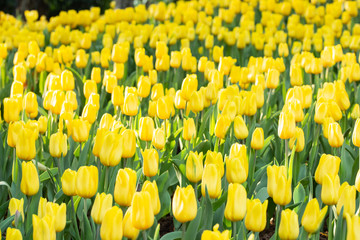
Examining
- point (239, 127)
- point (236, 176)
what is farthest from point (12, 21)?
point (236, 176)

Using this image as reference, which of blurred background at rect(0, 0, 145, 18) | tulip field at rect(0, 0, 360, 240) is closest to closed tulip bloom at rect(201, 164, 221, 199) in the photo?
tulip field at rect(0, 0, 360, 240)

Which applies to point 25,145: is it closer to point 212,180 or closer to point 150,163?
point 150,163

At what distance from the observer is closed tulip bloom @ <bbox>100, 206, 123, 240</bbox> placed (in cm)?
146

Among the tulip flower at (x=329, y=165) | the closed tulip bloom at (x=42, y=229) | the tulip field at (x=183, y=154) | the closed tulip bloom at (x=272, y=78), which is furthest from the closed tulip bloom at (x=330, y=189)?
the closed tulip bloom at (x=272, y=78)

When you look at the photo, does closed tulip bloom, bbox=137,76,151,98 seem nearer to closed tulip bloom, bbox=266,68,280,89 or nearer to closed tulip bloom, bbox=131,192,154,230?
closed tulip bloom, bbox=266,68,280,89

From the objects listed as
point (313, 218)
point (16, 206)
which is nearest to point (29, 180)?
point (16, 206)

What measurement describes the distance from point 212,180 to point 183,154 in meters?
0.67

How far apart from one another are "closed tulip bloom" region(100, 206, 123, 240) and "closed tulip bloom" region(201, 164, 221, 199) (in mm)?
375

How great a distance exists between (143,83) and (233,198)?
1.39m

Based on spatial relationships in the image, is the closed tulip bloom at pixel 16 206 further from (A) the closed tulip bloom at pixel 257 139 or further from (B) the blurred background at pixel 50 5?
(B) the blurred background at pixel 50 5

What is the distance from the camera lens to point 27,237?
1.78 meters

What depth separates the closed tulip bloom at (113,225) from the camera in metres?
1.46

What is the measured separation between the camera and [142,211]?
149cm

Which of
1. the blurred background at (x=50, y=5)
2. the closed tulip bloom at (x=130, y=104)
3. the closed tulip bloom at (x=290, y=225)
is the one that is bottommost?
the closed tulip bloom at (x=290, y=225)
